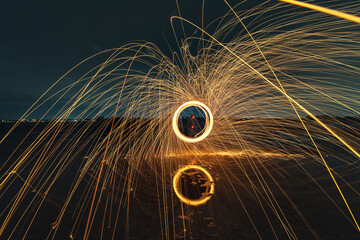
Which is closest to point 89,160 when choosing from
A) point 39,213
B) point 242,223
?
point 39,213

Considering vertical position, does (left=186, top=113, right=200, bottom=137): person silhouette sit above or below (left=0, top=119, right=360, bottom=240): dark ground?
above

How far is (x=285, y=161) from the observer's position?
16.9ft

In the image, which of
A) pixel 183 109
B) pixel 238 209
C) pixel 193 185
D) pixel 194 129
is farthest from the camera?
pixel 194 129

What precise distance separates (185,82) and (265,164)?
3.86m

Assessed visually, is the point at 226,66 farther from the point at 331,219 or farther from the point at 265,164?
the point at 331,219

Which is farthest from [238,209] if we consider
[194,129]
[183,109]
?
[194,129]

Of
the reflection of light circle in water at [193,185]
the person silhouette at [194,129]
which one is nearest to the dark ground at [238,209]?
the reflection of light circle in water at [193,185]

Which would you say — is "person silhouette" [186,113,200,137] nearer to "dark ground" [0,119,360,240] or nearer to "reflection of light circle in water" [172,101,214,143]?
"reflection of light circle in water" [172,101,214,143]

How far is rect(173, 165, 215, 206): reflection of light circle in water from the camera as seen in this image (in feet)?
10.1

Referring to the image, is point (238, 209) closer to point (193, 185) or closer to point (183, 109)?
point (193, 185)

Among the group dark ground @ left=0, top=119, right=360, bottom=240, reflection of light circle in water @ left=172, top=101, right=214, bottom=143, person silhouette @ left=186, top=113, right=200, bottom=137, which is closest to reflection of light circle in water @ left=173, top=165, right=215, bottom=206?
dark ground @ left=0, top=119, right=360, bottom=240

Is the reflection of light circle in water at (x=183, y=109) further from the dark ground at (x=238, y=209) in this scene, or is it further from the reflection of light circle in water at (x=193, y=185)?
the dark ground at (x=238, y=209)

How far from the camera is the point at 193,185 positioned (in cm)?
364

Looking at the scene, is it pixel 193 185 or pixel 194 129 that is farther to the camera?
pixel 194 129
